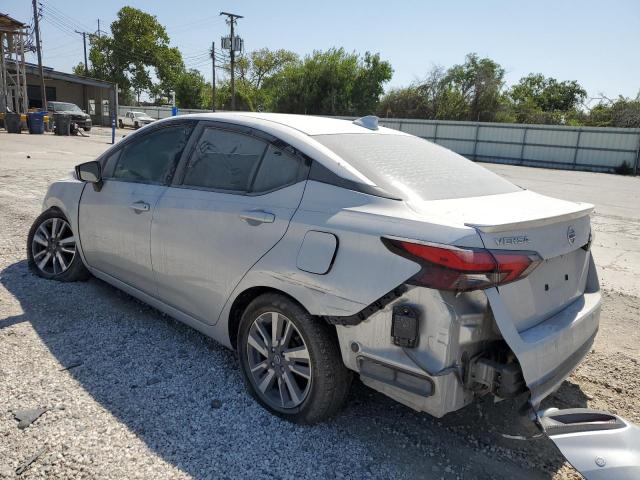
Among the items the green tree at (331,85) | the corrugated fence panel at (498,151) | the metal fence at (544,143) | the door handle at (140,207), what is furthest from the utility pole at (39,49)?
the door handle at (140,207)

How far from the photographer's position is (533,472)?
239 centimetres

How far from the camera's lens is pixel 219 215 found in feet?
9.30

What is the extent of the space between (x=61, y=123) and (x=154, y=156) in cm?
2759

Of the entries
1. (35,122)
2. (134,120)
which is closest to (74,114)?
(35,122)

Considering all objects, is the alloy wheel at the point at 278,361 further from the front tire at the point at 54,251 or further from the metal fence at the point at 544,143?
the metal fence at the point at 544,143

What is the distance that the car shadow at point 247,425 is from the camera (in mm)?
2365

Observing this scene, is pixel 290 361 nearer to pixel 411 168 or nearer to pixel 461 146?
pixel 411 168

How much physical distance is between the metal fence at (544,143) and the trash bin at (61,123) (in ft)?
68.1

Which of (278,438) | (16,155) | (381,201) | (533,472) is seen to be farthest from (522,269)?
(16,155)

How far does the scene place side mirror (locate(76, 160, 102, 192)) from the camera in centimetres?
376

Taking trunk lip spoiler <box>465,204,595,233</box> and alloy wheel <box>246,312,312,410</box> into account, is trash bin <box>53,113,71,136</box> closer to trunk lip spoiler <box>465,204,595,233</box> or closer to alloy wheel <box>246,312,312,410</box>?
alloy wheel <box>246,312,312,410</box>

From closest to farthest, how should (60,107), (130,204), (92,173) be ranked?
1. (130,204)
2. (92,173)
3. (60,107)

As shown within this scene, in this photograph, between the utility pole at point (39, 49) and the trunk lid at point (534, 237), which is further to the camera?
the utility pole at point (39, 49)

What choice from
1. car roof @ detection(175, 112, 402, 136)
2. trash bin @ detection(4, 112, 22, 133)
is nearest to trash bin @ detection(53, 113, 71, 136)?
trash bin @ detection(4, 112, 22, 133)
